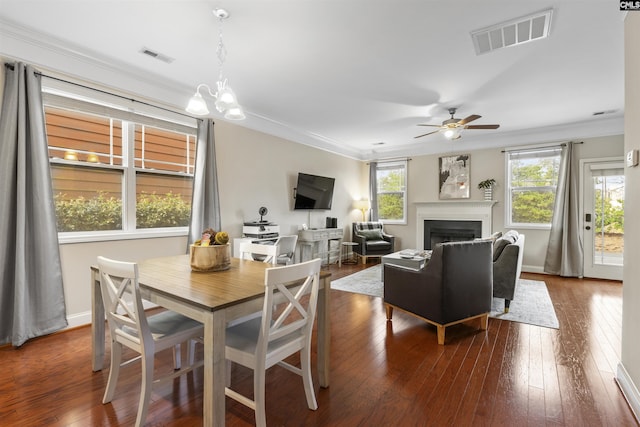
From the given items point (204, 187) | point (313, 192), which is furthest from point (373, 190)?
point (204, 187)

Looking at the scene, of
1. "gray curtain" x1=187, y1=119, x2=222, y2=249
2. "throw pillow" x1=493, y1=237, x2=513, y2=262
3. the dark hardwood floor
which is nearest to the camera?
the dark hardwood floor

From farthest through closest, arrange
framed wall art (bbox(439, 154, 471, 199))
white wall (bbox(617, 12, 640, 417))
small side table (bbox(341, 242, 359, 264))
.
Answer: small side table (bbox(341, 242, 359, 264)) → framed wall art (bbox(439, 154, 471, 199)) → white wall (bbox(617, 12, 640, 417))

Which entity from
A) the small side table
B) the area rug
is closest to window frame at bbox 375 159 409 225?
the small side table

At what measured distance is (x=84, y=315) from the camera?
2.99 meters

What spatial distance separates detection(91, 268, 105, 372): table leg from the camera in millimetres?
2094

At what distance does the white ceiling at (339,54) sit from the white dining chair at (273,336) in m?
2.00

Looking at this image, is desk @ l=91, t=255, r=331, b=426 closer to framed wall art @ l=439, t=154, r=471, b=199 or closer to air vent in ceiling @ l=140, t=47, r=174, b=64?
air vent in ceiling @ l=140, t=47, r=174, b=64

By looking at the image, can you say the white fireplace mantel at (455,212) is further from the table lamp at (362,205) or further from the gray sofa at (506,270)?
the gray sofa at (506,270)

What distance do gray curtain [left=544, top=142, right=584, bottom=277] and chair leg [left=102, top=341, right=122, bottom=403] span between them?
641 centimetres

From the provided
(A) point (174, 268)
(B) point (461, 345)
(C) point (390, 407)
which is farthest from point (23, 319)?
(B) point (461, 345)

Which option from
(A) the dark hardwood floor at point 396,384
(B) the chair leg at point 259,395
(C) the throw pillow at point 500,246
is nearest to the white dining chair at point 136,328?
(A) the dark hardwood floor at point 396,384

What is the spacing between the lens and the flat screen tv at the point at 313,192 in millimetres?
5551

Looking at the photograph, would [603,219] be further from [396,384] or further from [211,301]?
[211,301]

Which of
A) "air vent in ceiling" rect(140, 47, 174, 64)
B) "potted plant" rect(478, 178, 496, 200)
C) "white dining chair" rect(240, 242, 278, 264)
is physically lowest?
"white dining chair" rect(240, 242, 278, 264)
